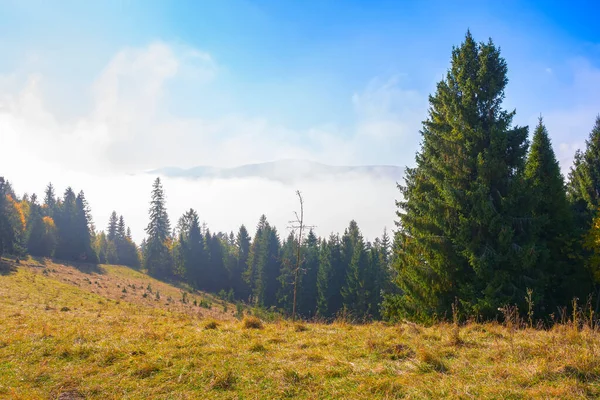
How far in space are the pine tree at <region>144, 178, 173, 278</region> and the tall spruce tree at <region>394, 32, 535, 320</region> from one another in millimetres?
61805

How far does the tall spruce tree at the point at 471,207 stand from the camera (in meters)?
12.6

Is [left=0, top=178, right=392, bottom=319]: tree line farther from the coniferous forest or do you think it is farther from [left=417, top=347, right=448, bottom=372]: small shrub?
[left=417, top=347, right=448, bottom=372]: small shrub

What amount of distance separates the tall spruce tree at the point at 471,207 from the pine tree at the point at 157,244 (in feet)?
203

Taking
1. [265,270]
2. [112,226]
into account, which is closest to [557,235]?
[265,270]

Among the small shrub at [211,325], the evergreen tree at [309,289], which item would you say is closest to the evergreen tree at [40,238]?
the evergreen tree at [309,289]

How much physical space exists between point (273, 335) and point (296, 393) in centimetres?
395

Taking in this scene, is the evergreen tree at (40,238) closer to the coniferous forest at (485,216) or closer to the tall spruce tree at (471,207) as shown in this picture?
the coniferous forest at (485,216)

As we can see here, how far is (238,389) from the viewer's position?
5371 mm

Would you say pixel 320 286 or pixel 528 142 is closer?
pixel 528 142

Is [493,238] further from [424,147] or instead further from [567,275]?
[567,275]

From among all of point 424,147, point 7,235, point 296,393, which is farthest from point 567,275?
point 7,235

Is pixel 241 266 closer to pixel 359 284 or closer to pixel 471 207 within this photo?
pixel 359 284

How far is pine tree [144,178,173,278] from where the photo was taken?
66750 millimetres

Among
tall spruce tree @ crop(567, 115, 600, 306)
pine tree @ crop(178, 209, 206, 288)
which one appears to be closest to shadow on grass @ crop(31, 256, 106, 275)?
pine tree @ crop(178, 209, 206, 288)
